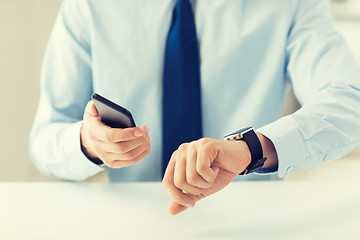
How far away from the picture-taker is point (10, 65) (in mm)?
988

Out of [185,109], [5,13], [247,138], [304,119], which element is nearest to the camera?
[247,138]

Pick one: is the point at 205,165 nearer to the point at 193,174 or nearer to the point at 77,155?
the point at 193,174

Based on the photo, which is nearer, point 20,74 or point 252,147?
point 252,147

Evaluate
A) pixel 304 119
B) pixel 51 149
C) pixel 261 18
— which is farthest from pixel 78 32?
pixel 304 119

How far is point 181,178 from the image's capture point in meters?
0.39

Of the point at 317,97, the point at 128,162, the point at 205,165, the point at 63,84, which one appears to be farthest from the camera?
the point at 63,84

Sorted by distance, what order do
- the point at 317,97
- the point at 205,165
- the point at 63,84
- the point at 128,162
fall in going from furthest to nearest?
the point at 63,84
the point at 317,97
the point at 128,162
the point at 205,165

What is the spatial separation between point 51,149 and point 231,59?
0.36 m

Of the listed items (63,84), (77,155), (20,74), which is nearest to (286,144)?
(77,155)

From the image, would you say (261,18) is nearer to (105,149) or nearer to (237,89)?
(237,89)

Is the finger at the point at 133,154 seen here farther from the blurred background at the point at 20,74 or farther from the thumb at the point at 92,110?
the blurred background at the point at 20,74

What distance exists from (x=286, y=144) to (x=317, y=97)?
0.48 feet

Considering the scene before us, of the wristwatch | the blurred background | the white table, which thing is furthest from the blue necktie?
the blurred background

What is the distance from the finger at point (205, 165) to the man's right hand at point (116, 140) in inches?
3.2
